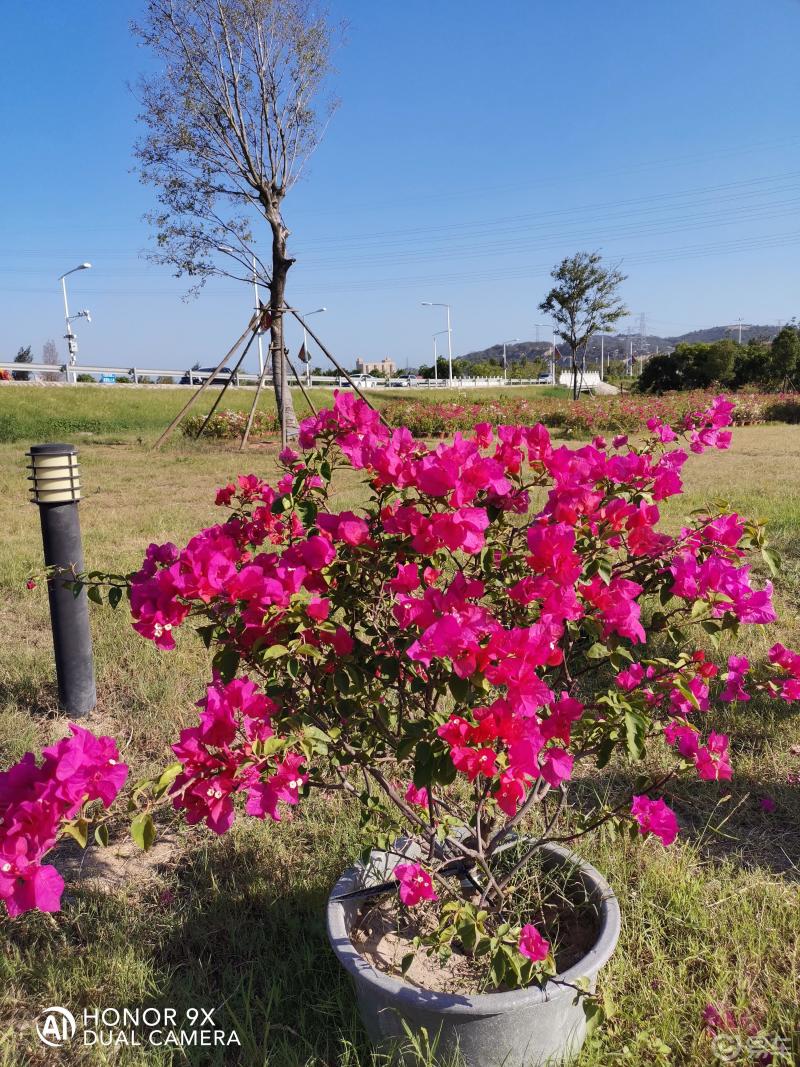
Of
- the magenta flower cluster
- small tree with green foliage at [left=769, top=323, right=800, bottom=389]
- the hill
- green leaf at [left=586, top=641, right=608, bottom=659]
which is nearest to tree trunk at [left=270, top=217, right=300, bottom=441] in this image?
green leaf at [left=586, top=641, right=608, bottom=659]

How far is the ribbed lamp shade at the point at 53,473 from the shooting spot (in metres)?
2.86

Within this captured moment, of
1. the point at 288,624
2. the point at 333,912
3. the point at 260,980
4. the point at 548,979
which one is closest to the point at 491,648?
the point at 288,624

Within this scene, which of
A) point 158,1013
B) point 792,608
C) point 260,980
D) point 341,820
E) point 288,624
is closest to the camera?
point 288,624

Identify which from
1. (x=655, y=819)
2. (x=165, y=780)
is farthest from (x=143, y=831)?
(x=655, y=819)

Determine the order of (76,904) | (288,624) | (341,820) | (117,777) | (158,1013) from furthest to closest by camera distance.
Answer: (341,820)
(76,904)
(158,1013)
(288,624)
(117,777)

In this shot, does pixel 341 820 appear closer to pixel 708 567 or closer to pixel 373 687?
pixel 373 687

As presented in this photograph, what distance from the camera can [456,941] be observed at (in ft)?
5.89

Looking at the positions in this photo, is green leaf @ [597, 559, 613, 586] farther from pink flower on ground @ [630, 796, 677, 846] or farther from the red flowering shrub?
pink flower on ground @ [630, 796, 677, 846]

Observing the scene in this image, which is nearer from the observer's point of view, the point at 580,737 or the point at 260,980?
the point at 580,737

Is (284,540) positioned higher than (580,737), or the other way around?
(284,540)

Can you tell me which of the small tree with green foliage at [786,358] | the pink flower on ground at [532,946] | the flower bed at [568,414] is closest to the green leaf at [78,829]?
the pink flower on ground at [532,946]

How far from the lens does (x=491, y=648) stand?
1.12 metres

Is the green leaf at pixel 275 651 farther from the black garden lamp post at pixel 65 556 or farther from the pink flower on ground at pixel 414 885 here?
the black garden lamp post at pixel 65 556

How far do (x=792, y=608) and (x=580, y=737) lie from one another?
332 cm
